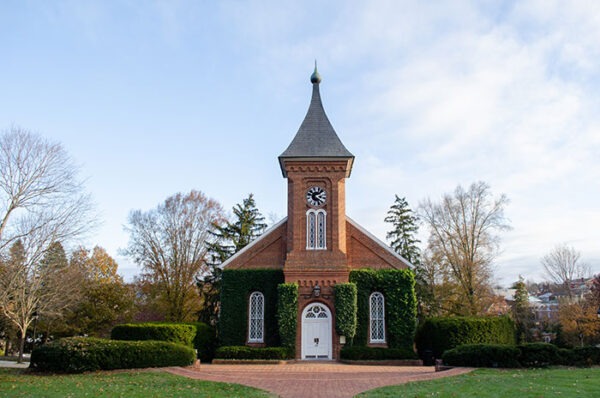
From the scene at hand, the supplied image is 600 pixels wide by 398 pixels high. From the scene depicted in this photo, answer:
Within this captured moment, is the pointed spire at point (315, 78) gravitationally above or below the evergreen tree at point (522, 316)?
→ above

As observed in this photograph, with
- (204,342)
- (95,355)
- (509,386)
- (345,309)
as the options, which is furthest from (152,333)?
(509,386)

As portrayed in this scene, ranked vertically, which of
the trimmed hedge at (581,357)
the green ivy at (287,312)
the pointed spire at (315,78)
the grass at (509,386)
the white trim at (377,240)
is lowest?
the grass at (509,386)

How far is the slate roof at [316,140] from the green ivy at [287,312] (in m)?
6.86

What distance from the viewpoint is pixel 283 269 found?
976 inches

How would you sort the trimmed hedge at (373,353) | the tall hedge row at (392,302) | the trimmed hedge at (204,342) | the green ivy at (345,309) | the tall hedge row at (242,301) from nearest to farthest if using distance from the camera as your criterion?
the trimmed hedge at (373,353), the green ivy at (345,309), the tall hedge row at (392,302), the tall hedge row at (242,301), the trimmed hedge at (204,342)

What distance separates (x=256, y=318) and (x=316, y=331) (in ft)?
11.2

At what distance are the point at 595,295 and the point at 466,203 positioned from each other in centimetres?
1376

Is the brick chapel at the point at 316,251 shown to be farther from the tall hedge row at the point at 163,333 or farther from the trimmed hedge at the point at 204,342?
the tall hedge row at the point at 163,333

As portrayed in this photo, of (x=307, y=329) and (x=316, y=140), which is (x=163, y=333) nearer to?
(x=307, y=329)

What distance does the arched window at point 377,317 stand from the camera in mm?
24644

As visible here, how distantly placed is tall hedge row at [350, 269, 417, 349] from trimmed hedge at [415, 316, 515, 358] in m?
1.14

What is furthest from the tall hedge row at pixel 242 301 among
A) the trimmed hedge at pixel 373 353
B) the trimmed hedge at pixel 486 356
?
the trimmed hedge at pixel 486 356

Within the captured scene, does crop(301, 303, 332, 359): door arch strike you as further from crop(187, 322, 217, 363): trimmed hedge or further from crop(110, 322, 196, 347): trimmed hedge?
crop(110, 322, 196, 347): trimmed hedge

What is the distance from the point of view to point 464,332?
76.5 ft
